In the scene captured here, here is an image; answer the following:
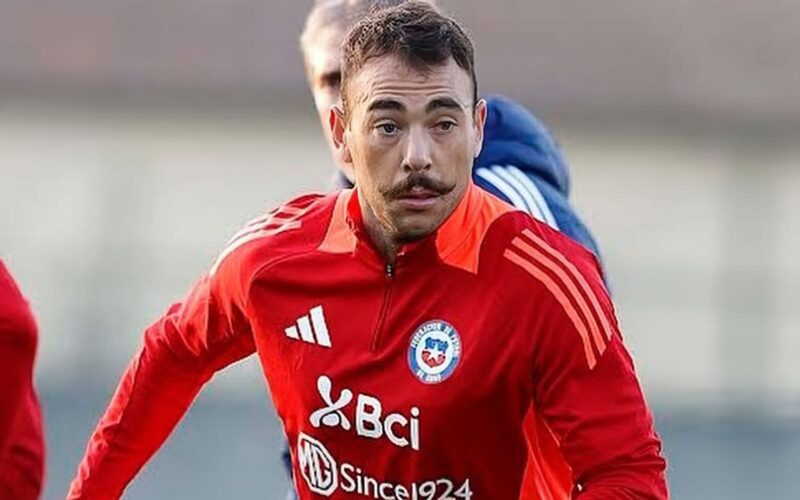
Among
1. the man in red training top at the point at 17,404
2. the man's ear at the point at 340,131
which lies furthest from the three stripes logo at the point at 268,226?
the man in red training top at the point at 17,404

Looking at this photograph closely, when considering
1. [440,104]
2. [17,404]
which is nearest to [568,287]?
[440,104]

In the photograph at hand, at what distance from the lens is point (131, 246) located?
11.6 m

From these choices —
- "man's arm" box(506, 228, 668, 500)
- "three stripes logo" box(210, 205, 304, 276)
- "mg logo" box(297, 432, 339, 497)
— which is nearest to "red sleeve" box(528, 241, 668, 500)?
"man's arm" box(506, 228, 668, 500)

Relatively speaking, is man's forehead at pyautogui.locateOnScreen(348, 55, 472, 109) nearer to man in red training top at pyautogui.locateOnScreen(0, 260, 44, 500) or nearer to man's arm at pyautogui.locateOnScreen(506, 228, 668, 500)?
man's arm at pyautogui.locateOnScreen(506, 228, 668, 500)

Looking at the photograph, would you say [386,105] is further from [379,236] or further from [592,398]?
[592,398]

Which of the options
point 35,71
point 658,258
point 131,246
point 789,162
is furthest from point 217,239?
point 789,162

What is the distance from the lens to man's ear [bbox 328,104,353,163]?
2834mm

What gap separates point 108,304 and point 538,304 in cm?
892

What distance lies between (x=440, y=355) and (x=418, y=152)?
0.93 feet

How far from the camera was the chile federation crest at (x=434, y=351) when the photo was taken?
8.76 ft

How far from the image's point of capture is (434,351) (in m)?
2.69

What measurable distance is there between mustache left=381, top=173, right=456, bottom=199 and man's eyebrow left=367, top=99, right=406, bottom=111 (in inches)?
3.8

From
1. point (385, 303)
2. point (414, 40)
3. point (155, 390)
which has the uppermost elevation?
point (414, 40)

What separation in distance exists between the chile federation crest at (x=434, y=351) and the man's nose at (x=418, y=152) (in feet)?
0.76
